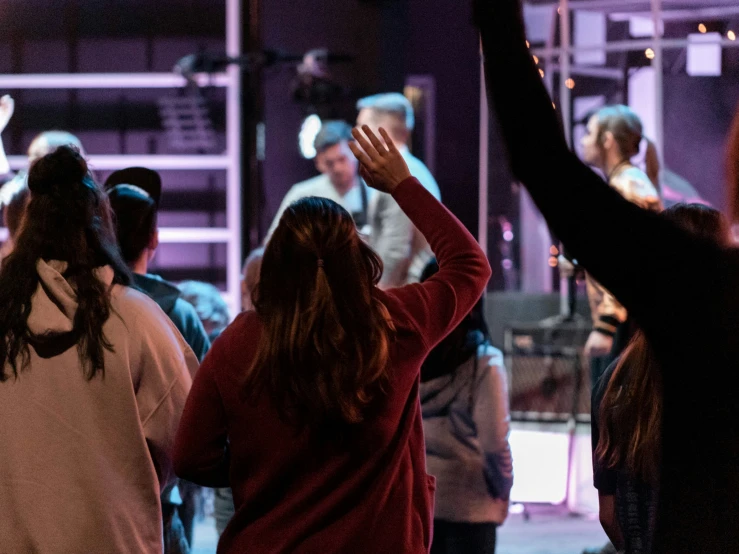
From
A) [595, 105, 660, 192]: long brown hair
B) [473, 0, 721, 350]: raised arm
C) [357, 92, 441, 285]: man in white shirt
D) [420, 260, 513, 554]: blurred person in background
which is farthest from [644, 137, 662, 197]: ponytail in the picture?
[473, 0, 721, 350]: raised arm

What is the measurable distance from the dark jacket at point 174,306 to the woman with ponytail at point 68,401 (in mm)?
676

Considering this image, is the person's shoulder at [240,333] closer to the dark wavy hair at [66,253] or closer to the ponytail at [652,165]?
the dark wavy hair at [66,253]

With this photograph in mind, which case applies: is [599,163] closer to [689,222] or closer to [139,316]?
[689,222]

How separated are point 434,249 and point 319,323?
1.22 ft

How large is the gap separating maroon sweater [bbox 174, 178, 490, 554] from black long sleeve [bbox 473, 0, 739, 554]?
93cm

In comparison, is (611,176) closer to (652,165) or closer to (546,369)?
(652,165)

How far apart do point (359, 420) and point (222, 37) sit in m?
6.66

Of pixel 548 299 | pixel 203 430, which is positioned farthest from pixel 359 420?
pixel 548 299

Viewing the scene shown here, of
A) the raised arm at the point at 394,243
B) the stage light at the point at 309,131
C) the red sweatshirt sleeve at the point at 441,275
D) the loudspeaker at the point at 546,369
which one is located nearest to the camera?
the red sweatshirt sleeve at the point at 441,275

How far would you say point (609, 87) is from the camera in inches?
411

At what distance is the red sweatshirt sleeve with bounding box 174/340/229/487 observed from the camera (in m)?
2.23

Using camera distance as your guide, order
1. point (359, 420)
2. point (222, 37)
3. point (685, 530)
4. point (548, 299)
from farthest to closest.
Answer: point (548, 299) → point (222, 37) → point (359, 420) → point (685, 530)

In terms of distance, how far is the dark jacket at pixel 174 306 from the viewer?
3229 millimetres

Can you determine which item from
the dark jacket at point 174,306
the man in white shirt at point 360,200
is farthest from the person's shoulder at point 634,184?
the dark jacket at point 174,306
